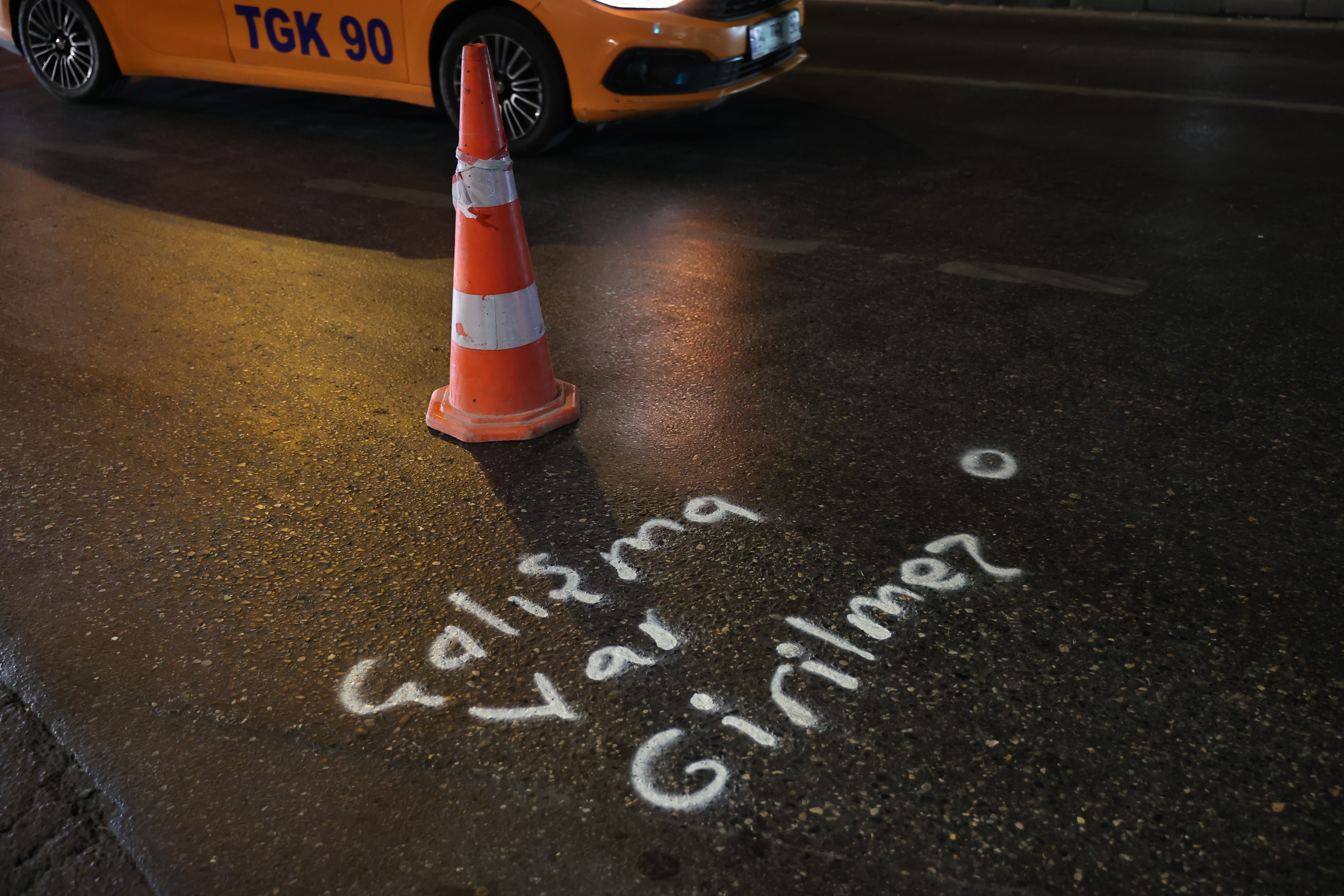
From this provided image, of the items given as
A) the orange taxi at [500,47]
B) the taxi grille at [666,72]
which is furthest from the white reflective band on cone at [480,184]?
the taxi grille at [666,72]

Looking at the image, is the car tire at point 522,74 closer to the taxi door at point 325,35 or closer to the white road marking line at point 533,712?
the taxi door at point 325,35

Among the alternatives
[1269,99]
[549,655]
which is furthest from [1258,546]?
[1269,99]

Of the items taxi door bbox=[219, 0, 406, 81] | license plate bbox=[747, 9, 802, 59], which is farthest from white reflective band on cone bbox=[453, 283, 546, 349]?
taxi door bbox=[219, 0, 406, 81]

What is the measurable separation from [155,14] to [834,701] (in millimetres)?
7021

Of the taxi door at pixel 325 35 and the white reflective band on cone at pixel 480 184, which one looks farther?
the taxi door at pixel 325 35

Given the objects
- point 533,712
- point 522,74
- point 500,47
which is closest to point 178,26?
point 500,47

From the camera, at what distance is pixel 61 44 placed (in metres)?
7.84

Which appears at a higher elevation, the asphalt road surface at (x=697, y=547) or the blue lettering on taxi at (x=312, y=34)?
the blue lettering on taxi at (x=312, y=34)

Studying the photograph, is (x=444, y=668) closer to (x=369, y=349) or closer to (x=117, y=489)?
(x=117, y=489)

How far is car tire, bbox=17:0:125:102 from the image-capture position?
770cm

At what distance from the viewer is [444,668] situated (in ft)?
8.32

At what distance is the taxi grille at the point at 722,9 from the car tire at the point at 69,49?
4.19 meters

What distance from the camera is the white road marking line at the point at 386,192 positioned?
590 centimetres

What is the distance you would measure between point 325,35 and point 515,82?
1276 mm
